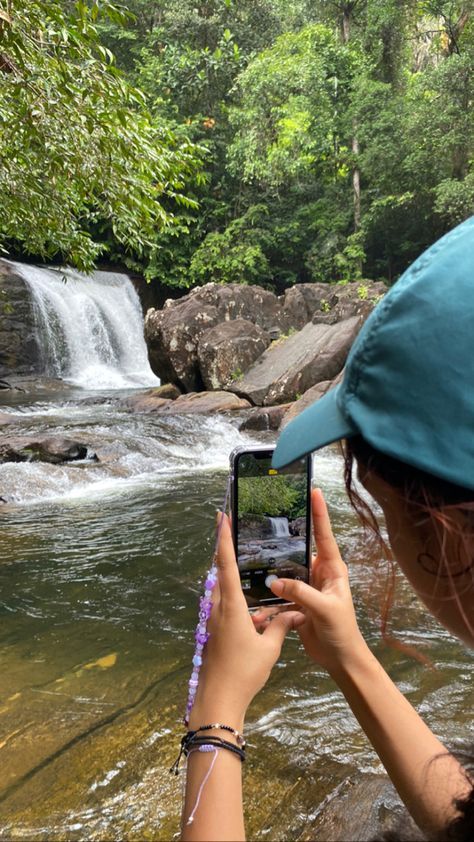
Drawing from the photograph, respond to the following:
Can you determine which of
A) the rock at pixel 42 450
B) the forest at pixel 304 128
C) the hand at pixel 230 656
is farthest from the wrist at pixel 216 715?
the forest at pixel 304 128

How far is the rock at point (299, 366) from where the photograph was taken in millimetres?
11742

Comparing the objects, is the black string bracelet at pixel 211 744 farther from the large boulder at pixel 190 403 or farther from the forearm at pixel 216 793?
the large boulder at pixel 190 403

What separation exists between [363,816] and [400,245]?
21.2 metres

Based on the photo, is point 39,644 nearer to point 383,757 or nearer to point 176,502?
point 383,757

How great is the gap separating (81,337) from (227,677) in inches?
701

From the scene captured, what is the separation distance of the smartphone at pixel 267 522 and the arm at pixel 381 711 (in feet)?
0.80

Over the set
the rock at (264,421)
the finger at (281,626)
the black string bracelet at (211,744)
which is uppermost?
the finger at (281,626)

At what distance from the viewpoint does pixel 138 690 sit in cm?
243

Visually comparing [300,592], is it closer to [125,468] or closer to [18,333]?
[125,468]

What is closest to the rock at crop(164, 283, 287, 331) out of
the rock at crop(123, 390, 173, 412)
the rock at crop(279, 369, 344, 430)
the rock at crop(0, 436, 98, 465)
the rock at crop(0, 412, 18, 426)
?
the rock at crop(123, 390, 173, 412)

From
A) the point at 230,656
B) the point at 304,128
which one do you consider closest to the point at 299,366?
the point at 304,128

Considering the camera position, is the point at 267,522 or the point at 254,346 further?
the point at 254,346

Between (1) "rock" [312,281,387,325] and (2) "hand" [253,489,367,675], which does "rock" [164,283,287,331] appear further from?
(2) "hand" [253,489,367,675]

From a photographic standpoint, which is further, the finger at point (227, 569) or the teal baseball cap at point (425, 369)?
the finger at point (227, 569)
